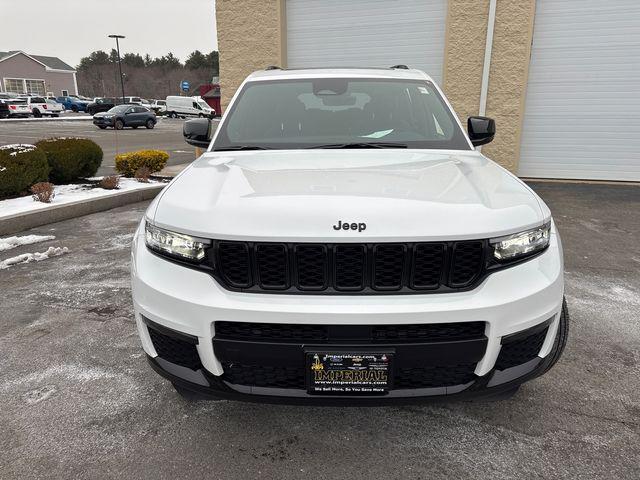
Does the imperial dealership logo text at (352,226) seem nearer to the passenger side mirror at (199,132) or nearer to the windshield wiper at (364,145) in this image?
the windshield wiper at (364,145)

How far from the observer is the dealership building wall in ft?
30.6

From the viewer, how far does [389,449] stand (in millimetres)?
2252

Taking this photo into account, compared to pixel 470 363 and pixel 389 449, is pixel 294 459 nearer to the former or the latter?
pixel 389 449

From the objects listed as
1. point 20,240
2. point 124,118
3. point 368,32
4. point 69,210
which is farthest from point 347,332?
point 124,118

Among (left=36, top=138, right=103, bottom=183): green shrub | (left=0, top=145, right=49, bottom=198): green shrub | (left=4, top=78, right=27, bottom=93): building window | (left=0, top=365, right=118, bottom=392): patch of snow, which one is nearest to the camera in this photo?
(left=0, top=365, right=118, bottom=392): patch of snow

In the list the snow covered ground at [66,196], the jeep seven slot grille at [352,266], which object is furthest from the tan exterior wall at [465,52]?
the jeep seven slot grille at [352,266]

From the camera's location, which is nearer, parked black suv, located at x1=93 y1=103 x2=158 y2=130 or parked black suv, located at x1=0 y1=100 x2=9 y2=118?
parked black suv, located at x1=93 y1=103 x2=158 y2=130

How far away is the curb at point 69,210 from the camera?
6.06 m

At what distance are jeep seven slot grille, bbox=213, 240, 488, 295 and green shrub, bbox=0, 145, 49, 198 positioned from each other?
6.69m

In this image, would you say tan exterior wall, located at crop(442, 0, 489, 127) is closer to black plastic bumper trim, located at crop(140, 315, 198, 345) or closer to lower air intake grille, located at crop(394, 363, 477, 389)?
lower air intake grille, located at crop(394, 363, 477, 389)

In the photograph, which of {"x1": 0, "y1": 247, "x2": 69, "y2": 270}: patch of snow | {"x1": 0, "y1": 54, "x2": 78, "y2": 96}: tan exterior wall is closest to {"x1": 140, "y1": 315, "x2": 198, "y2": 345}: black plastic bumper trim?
{"x1": 0, "y1": 247, "x2": 69, "y2": 270}: patch of snow

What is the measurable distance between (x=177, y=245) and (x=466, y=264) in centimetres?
122

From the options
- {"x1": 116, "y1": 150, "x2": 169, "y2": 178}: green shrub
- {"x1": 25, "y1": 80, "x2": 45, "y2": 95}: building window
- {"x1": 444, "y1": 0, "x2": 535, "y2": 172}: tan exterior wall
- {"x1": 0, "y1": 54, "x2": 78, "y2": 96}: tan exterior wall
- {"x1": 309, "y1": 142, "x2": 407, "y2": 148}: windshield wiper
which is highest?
{"x1": 0, "y1": 54, "x2": 78, "y2": 96}: tan exterior wall

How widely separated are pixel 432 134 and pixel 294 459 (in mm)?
2234
